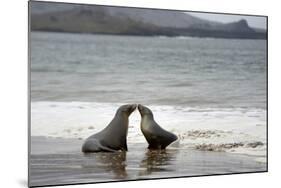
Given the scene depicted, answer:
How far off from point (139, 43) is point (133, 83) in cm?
35

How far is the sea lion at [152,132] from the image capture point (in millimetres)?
5234

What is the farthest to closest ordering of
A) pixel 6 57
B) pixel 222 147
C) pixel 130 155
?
pixel 222 147 < pixel 130 155 < pixel 6 57

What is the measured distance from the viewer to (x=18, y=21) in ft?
16.0

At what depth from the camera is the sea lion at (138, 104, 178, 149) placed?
17.2 feet

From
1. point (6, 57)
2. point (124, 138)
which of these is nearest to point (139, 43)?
point (124, 138)

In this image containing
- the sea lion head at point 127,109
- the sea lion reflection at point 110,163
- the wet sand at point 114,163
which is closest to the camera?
the wet sand at point 114,163

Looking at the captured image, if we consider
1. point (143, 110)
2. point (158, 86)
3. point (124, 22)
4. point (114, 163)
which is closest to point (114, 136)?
point (114, 163)

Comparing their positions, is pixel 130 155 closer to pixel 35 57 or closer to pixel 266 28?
pixel 35 57

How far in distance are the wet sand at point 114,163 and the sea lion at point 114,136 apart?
0.05 m

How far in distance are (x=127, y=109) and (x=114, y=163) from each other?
1.51 ft

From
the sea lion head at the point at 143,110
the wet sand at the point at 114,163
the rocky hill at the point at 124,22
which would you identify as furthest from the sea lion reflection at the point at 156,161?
the rocky hill at the point at 124,22

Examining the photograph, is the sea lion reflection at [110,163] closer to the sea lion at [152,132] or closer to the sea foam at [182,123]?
the sea foam at [182,123]

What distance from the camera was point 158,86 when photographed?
530cm

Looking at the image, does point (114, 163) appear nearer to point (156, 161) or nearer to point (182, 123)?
point (156, 161)
